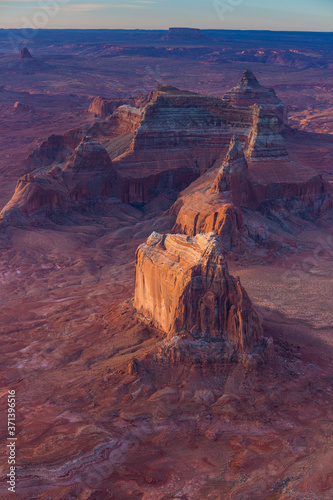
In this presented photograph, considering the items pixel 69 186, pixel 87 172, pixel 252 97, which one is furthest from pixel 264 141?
pixel 252 97

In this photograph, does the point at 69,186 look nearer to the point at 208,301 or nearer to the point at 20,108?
the point at 208,301

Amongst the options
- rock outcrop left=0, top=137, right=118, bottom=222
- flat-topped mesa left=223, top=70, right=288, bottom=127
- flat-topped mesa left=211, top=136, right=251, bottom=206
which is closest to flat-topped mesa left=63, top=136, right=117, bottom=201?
rock outcrop left=0, top=137, right=118, bottom=222

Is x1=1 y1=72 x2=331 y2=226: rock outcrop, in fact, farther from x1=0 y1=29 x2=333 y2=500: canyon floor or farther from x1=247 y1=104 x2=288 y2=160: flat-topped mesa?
x1=0 y1=29 x2=333 y2=500: canyon floor

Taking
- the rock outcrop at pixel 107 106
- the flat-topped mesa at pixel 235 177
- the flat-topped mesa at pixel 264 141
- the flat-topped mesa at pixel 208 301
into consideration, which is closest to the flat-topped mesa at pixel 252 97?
the rock outcrop at pixel 107 106

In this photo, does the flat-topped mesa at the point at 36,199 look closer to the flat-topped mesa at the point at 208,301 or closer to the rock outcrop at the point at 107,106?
the flat-topped mesa at the point at 208,301

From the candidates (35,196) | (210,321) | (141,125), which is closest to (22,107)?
(141,125)

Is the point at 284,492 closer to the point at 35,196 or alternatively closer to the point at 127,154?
the point at 35,196
